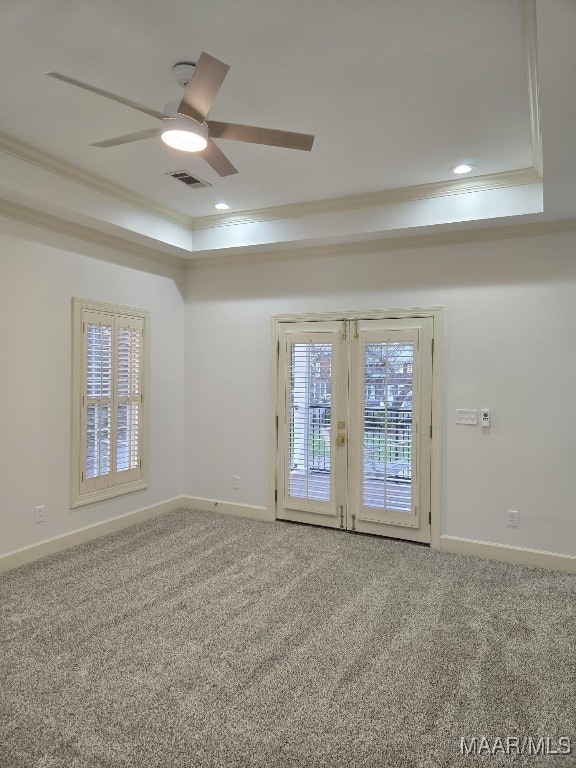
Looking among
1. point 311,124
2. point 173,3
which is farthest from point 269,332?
point 173,3

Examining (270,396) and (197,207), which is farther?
(270,396)

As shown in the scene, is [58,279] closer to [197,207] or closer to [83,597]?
[197,207]

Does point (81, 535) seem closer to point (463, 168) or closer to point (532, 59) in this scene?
point (463, 168)

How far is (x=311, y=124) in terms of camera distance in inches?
116

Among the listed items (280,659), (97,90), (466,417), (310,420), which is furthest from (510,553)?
(97,90)

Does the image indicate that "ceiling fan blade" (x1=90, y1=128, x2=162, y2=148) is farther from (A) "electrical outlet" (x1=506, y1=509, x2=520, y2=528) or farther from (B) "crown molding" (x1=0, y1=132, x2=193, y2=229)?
(A) "electrical outlet" (x1=506, y1=509, x2=520, y2=528)

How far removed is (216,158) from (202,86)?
0.59 meters

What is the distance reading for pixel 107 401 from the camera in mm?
4406

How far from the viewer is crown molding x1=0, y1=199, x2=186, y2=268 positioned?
363 cm

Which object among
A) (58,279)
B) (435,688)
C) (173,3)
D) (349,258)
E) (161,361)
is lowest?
(435,688)

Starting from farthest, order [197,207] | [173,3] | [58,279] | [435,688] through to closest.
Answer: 1. [197,207]
2. [58,279]
3. [435,688]
4. [173,3]

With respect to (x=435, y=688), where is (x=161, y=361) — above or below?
above

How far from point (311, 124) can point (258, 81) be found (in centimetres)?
52

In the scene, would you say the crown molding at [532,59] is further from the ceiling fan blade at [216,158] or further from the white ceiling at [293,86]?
the ceiling fan blade at [216,158]
